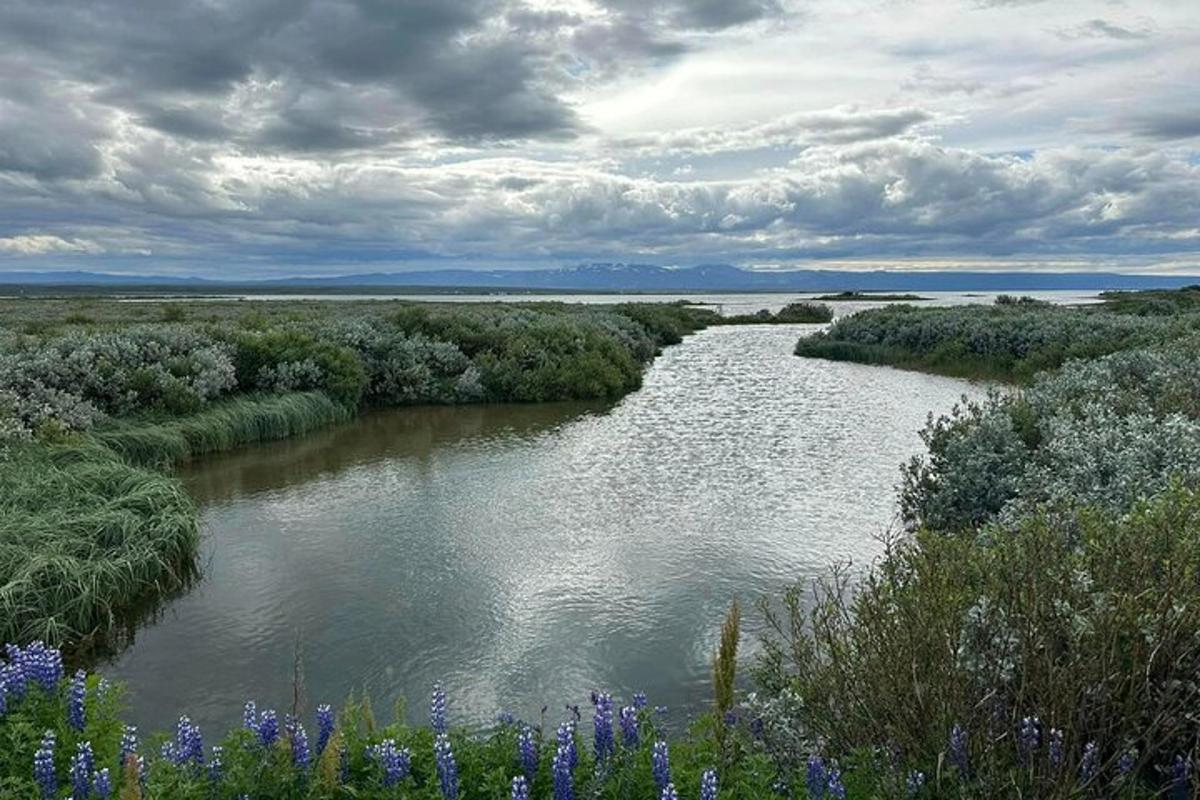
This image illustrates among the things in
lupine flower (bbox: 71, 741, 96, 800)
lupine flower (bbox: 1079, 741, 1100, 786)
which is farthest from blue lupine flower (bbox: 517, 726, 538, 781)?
lupine flower (bbox: 1079, 741, 1100, 786)

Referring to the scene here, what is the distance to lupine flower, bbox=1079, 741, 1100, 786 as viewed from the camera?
12.8ft

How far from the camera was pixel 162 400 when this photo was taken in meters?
18.9

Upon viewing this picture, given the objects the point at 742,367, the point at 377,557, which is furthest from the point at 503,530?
the point at 742,367

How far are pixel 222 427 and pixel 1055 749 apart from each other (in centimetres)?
1811

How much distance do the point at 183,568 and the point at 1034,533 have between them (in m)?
9.91

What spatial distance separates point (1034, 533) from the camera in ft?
15.9

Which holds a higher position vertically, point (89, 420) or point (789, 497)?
point (89, 420)

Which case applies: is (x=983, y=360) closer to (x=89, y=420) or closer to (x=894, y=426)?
(x=894, y=426)

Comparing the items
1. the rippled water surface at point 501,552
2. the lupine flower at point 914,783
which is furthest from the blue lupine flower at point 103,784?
the lupine flower at point 914,783

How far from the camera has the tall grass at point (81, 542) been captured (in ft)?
28.5

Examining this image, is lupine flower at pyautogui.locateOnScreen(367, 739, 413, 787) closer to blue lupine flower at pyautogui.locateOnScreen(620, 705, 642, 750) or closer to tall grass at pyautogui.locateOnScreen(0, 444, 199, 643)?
blue lupine flower at pyautogui.locateOnScreen(620, 705, 642, 750)

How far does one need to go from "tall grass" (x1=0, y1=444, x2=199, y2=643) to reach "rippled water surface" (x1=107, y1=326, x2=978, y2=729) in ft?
1.79

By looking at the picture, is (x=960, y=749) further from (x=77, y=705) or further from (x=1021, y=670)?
(x=77, y=705)

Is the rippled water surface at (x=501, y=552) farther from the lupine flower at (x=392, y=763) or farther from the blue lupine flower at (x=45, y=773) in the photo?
the blue lupine flower at (x=45, y=773)
